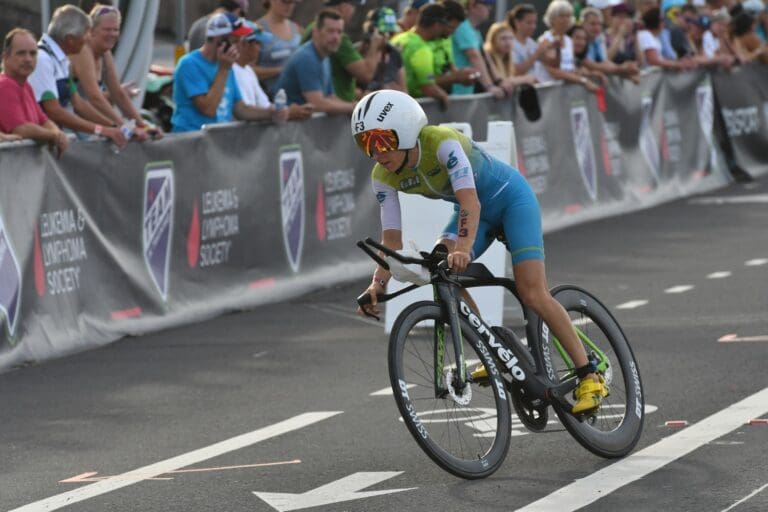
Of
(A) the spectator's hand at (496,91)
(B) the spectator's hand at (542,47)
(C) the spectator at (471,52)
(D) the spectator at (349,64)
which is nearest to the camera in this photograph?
(D) the spectator at (349,64)

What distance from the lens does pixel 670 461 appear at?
8.09 meters

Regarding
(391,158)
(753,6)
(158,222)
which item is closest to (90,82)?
(158,222)

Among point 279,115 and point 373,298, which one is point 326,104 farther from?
point 373,298

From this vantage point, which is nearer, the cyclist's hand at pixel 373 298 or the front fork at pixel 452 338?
the front fork at pixel 452 338

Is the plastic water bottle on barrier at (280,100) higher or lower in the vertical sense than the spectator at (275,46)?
lower

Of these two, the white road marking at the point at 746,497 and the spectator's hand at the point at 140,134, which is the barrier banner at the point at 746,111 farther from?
the white road marking at the point at 746,497

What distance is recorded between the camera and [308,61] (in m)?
15.5

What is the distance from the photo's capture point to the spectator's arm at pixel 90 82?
518 inches

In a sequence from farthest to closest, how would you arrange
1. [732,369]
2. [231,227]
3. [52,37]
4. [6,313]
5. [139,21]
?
1. [139,21]
2. [231,227]
3. [52,37]
4. [6,313]
5. [732,369]

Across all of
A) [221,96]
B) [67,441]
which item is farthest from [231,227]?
[67,441]

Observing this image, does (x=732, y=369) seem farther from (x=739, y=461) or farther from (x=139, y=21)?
(x=139, y=21)

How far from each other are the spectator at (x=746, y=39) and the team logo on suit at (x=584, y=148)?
575cm

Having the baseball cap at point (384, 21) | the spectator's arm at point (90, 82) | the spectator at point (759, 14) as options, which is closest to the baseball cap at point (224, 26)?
the spectator's arm at point (90, 82)

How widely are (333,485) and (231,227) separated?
6524 mm
